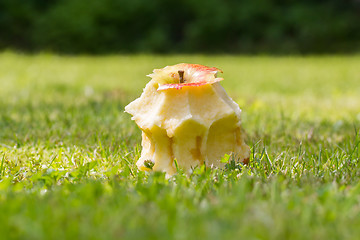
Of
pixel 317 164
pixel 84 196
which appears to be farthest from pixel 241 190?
pixel 317 164

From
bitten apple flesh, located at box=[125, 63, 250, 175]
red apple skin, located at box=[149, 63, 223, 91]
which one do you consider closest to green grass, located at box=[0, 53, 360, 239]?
bitten apple flesh, located at box=[125, 63, 250, 175]

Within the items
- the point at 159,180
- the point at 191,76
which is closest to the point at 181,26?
the point at 191,76

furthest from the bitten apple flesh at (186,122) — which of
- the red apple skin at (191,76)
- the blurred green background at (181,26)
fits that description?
the blurred green background at (181,26)

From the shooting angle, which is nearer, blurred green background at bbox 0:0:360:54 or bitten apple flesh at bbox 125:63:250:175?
bitten apple flesh at bbox 125:63:250:175

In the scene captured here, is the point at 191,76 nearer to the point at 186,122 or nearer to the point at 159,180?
the point at 186,122

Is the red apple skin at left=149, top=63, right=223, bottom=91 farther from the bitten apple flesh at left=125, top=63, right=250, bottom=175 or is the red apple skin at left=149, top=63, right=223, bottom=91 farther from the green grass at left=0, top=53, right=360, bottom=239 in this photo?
the green grass at left=0, top=53, right=360, bottom=239

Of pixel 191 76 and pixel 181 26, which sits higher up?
pixel 181 26
